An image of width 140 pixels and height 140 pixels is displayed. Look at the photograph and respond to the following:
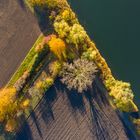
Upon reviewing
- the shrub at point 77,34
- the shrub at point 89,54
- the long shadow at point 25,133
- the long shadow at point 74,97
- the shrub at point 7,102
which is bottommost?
the long shadow at point 25,133

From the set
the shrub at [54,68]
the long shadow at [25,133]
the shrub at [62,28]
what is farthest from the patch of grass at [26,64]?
the long shadow at [25,133]

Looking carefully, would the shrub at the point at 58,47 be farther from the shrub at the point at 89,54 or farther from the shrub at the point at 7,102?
the shrub at the point at 7,102

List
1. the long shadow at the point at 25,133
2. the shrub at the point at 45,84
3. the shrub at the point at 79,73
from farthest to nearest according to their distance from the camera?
1. the long shadow at the point at 25,133
2. the shrub at the point at 45,84
3. the shrub at the point at 79,73

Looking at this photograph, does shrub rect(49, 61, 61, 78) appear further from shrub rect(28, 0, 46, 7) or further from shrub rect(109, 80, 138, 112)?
shrub rect(28, 0, 46, 7)

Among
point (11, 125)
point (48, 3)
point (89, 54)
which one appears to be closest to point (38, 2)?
point (48, 3)

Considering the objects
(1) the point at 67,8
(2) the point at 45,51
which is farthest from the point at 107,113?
(1) the point at 67,8

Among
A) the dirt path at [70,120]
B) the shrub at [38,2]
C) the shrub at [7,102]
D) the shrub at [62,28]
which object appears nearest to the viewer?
the shrub at [62,28]

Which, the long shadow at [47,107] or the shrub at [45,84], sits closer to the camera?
the shrub at [45,84]
